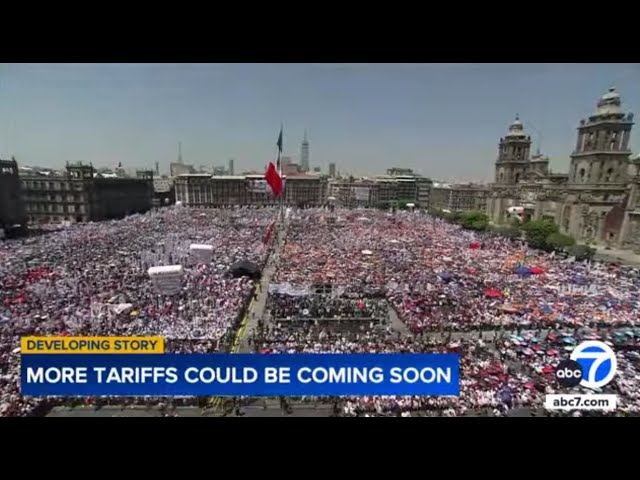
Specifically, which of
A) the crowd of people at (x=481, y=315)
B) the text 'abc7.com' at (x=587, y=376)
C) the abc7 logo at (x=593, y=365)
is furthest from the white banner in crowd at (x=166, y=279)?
the abc7 logo at (x=593, y=365)

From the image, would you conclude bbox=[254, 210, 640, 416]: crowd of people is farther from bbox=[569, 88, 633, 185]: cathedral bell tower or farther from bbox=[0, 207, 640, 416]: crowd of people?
bbox=[569, 88, 633, 185]: cathedral bell tower

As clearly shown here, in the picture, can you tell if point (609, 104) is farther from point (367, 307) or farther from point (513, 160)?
point (367, 307)
